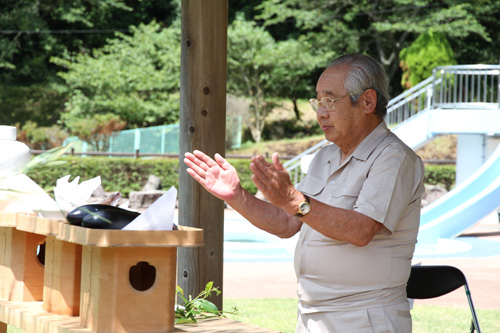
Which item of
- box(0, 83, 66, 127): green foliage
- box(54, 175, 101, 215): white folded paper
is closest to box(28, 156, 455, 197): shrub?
box(0, 83, 66, 127): green foliage

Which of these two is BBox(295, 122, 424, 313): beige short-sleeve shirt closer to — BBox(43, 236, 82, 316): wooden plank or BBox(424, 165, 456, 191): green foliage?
BBox(43, 236, 82, 316): wooden plank

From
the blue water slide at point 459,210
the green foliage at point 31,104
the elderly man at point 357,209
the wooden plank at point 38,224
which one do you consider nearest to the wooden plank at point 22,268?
the wooden plank at point 38,224

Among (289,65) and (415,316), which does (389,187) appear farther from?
(289,65)

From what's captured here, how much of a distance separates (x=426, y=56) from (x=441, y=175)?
6.07 metres

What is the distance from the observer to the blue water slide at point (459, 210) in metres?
10.8

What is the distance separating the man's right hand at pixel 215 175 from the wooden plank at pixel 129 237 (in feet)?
0.95

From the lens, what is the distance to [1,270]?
7.06 ft

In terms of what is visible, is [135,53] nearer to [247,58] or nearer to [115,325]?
[247,58]

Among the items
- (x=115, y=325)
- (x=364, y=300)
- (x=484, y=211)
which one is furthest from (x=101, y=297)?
(x=484, y=211)

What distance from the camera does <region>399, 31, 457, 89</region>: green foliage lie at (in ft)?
74.0

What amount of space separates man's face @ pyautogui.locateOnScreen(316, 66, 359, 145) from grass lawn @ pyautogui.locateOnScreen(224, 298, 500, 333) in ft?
8.63

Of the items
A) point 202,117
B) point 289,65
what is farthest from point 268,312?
point 289,65

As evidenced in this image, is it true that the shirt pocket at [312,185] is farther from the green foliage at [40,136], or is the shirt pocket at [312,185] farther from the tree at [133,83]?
the tree at [133,83]

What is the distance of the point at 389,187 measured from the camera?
2066 millimetres
